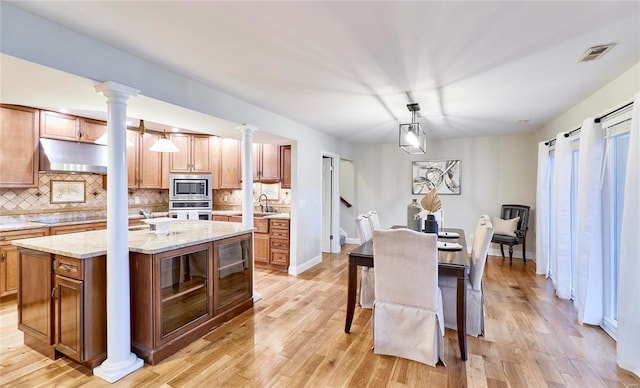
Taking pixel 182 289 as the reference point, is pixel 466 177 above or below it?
above

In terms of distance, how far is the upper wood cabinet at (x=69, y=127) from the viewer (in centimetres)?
382

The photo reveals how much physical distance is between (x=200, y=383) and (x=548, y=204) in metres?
4.92

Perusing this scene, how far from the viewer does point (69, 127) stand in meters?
4.04

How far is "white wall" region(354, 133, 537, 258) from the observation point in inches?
221

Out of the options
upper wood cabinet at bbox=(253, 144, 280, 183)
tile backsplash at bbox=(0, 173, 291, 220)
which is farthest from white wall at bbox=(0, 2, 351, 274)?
tile backsplash at bbox=(0, 173, 291, 220)

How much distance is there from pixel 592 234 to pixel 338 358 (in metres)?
2.67

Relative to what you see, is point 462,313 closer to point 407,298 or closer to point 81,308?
point 407,298

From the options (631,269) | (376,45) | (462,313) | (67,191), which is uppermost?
(376,45)

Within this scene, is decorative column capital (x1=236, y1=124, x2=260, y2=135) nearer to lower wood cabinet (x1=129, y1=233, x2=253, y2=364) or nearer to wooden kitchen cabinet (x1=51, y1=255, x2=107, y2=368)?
lower wood cabinet (x1=129, y1=233, x2=253, y2=364)

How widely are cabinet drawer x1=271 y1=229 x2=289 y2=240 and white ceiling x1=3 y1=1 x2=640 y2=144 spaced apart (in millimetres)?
2151

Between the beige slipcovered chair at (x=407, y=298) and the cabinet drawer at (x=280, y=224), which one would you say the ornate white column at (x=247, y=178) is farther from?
the beige slipcovered chair at (x=407, y=298)

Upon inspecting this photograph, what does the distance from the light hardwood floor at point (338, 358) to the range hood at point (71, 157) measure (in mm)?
1685

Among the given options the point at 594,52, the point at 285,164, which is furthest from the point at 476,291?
the point at 285,164

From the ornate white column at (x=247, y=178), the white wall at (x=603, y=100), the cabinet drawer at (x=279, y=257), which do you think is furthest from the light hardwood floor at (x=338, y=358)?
the white wall at (x=603, y=100)
